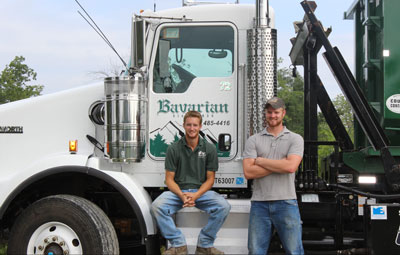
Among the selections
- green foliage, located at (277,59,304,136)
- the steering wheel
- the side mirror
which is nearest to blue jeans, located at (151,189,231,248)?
the side mirror

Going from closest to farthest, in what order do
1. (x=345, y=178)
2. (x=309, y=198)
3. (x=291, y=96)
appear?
(x=309, y=198) < (x=345, y=178) < (x=291, y=96)

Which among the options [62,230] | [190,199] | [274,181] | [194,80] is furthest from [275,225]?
[62,230]

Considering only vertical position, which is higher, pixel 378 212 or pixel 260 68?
pixel 260 68

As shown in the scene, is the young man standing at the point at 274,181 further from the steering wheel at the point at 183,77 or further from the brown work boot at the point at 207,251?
the steering wheel at the point at 183,77

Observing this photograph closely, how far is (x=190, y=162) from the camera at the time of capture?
4762mm

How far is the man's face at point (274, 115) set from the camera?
4.39 metres

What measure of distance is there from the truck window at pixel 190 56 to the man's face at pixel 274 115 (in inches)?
28.1

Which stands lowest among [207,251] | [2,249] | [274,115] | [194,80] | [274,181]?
[2,249]

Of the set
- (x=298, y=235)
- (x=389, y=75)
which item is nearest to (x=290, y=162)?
(x=298, y=235)

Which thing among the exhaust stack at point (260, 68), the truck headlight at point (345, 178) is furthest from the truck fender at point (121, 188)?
the truck headlight at point (345, 178)

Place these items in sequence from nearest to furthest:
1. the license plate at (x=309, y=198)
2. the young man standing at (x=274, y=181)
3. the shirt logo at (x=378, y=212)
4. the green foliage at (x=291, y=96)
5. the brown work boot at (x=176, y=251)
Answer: the young man standing at (x=274, y=181), the brown work boot at (x=176, y=251), the shirt logo at (x=378, y=212), the license plate at (x=309, y=198), the green foliage at (x=291, y=96)

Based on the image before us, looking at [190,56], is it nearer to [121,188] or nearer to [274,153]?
[274,153]

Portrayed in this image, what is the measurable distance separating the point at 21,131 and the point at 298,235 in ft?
9.93

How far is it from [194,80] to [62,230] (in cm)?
195
